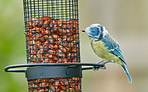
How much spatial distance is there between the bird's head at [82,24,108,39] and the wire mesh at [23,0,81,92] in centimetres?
17

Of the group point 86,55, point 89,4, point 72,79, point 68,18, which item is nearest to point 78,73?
point 72,79

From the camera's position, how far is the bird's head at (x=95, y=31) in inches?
218

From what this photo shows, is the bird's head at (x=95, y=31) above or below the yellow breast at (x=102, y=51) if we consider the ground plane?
above

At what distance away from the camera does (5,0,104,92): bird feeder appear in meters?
5.19

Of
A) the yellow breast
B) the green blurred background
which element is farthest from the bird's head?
the green blurred background

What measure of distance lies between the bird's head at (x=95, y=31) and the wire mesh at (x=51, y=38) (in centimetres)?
17

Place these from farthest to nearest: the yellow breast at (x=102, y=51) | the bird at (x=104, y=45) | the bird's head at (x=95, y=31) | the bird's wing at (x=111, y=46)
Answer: the bird's wing at (x=111, y=46) → the yellow breast at (x=102, y=51) → the bird at (x=104, y=45) → the bird's head at (x=95, y=31)

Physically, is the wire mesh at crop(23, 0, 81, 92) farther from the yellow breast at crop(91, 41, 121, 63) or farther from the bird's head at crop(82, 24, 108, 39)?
the yellow breast at crop(91, 41, 121, 63)

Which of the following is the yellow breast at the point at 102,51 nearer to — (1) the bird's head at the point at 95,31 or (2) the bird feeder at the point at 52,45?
(1) the bird's head at the point at 95,31

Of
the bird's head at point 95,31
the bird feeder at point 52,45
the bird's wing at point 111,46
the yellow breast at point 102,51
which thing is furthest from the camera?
the bird's wing at point 111,46

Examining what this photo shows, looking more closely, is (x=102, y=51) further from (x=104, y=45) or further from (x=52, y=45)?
(x=52, y=45)

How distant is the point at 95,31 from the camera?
5637 millimetres

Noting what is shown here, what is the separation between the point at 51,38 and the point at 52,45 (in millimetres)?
91

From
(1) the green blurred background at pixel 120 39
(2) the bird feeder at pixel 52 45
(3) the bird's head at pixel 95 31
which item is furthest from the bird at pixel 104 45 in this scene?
(1) the green blurred background at pixel 120 39
